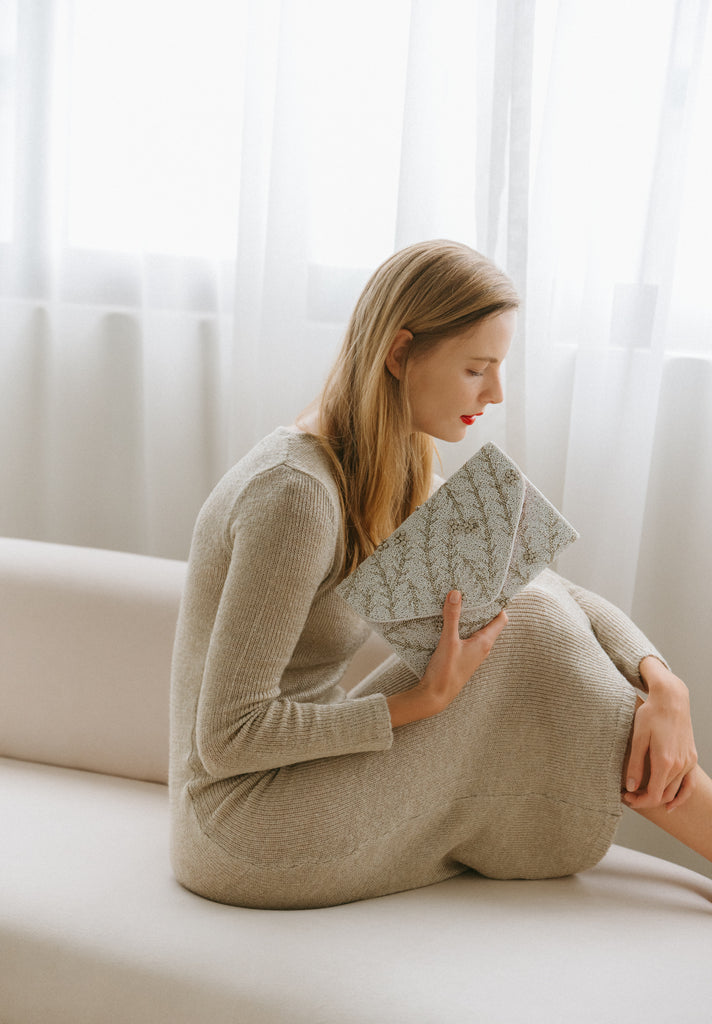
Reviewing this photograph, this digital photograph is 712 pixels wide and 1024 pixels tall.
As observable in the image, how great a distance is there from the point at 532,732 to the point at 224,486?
44cm

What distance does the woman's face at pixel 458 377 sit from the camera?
111cm

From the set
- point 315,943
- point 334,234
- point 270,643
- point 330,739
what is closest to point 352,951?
point 315,943

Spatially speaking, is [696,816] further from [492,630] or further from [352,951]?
[352,951]

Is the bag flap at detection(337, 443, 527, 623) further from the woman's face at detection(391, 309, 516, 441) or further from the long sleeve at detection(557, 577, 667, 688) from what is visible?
the long sleeve at detection(557, 577, 667, 688)

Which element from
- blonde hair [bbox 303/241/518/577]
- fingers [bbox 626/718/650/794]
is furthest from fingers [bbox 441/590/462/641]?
fingers [bbox 626/718/650/794]

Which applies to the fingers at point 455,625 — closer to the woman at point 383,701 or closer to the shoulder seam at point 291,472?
the woman at point 383,701

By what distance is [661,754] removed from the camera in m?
1.06

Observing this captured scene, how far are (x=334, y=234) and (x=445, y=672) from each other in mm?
896

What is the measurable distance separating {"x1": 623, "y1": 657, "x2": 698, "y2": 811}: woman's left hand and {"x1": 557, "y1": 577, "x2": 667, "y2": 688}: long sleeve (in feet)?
0.26

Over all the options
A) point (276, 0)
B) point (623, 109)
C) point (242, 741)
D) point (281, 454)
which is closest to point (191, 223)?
point (276, 0)

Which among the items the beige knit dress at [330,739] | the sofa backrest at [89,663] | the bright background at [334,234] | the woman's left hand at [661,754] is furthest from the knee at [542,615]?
the sofa backrest at [89,663]

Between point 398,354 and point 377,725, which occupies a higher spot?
point 398,354

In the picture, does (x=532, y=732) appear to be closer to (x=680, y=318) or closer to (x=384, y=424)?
(x=384, y=424)

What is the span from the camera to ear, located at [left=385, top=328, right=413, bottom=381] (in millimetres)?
1104
